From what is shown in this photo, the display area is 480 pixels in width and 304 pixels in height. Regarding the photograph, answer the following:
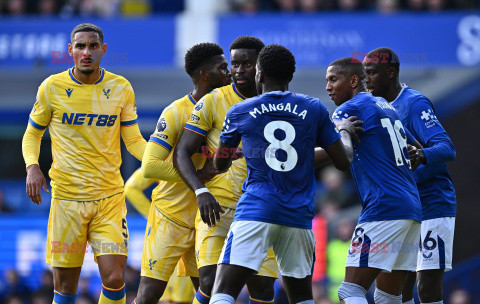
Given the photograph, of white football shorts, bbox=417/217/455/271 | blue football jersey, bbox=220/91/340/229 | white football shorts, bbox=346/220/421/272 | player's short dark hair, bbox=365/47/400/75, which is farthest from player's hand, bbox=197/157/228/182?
white football shorts, bbox=417/217/455/271

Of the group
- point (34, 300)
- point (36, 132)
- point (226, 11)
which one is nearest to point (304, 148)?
point (36, 132)

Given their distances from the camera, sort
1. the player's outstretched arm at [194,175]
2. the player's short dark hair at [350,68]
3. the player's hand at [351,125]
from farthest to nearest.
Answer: the player's short dark hair at [350,68], the player's hand at [351,125], the player's outstretched arm at [194,175]

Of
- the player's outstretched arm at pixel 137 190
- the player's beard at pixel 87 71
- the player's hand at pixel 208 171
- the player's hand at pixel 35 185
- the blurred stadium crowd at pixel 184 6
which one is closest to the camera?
the player's hand at pixel 208 171

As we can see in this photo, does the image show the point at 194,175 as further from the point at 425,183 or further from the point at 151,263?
the point at 425,183

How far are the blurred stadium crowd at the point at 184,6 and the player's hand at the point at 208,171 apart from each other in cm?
1198

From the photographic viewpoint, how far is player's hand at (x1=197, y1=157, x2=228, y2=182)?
6.97 m

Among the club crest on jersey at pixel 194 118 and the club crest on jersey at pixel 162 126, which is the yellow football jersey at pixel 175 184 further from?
the club crest on jersey at pixel 194 118

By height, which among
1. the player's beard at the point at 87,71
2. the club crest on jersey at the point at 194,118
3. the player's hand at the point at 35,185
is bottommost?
the player's hand at the point at 35,185

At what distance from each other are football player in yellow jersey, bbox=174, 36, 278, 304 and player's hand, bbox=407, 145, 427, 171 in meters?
1.47

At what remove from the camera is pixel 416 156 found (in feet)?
22.4

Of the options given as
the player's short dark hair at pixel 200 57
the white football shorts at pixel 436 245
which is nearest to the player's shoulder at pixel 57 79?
the player's short dark hair at pixel 200 57

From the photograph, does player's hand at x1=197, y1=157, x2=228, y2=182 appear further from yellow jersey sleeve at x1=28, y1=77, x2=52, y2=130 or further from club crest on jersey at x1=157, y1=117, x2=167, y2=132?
yellow jersey sleeve at x1=28, y1=77, x2=52, y2=130

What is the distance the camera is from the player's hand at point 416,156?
6.83 meters

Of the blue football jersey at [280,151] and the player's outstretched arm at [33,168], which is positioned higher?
the blue football jersey at [280,151]
